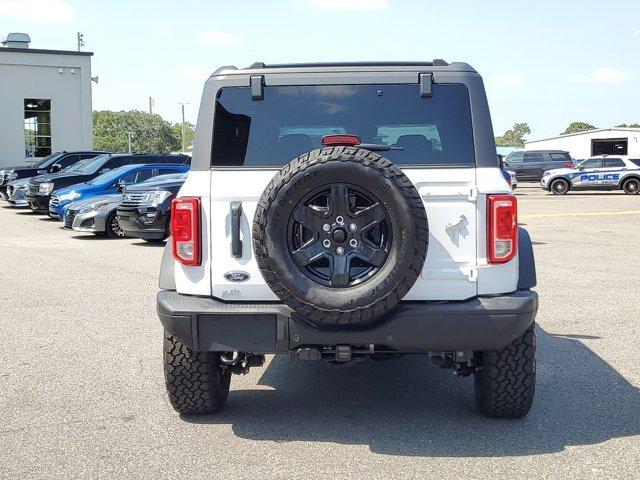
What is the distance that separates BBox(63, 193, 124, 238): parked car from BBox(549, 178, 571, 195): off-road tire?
21.3m

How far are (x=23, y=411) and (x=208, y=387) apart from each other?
1222 millimetres

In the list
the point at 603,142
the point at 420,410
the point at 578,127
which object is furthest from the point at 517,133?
the point at 420,410

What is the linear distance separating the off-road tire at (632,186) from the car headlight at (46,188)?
22.1 metres

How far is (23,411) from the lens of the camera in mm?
5266

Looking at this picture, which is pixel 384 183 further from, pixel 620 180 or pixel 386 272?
pixel 620 180

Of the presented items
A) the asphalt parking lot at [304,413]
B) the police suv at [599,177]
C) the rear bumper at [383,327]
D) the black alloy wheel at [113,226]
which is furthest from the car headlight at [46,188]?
the police suv at [599,177]

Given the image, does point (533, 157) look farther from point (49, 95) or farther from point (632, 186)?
point (49, 95)

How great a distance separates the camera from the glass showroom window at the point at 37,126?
130 ft

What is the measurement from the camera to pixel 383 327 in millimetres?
4426

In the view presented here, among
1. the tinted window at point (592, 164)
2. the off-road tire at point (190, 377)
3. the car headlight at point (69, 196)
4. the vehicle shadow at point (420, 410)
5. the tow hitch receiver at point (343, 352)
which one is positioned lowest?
the vehicle shadow at point (420, 410)

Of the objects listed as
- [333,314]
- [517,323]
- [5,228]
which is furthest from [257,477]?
[5,228]

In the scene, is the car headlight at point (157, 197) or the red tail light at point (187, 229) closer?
the red tail light at point (187, 229)

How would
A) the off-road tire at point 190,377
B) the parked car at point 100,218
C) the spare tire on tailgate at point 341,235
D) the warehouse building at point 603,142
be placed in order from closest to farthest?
the spare tire on tailgate at point 341,235 → the off-road tire at point 190,377 → the parked car at point 100,218 → the warehouse building at point 603,142

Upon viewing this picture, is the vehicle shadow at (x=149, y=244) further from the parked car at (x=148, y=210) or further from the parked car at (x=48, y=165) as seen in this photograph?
the parked car at (x=48, y=165)
